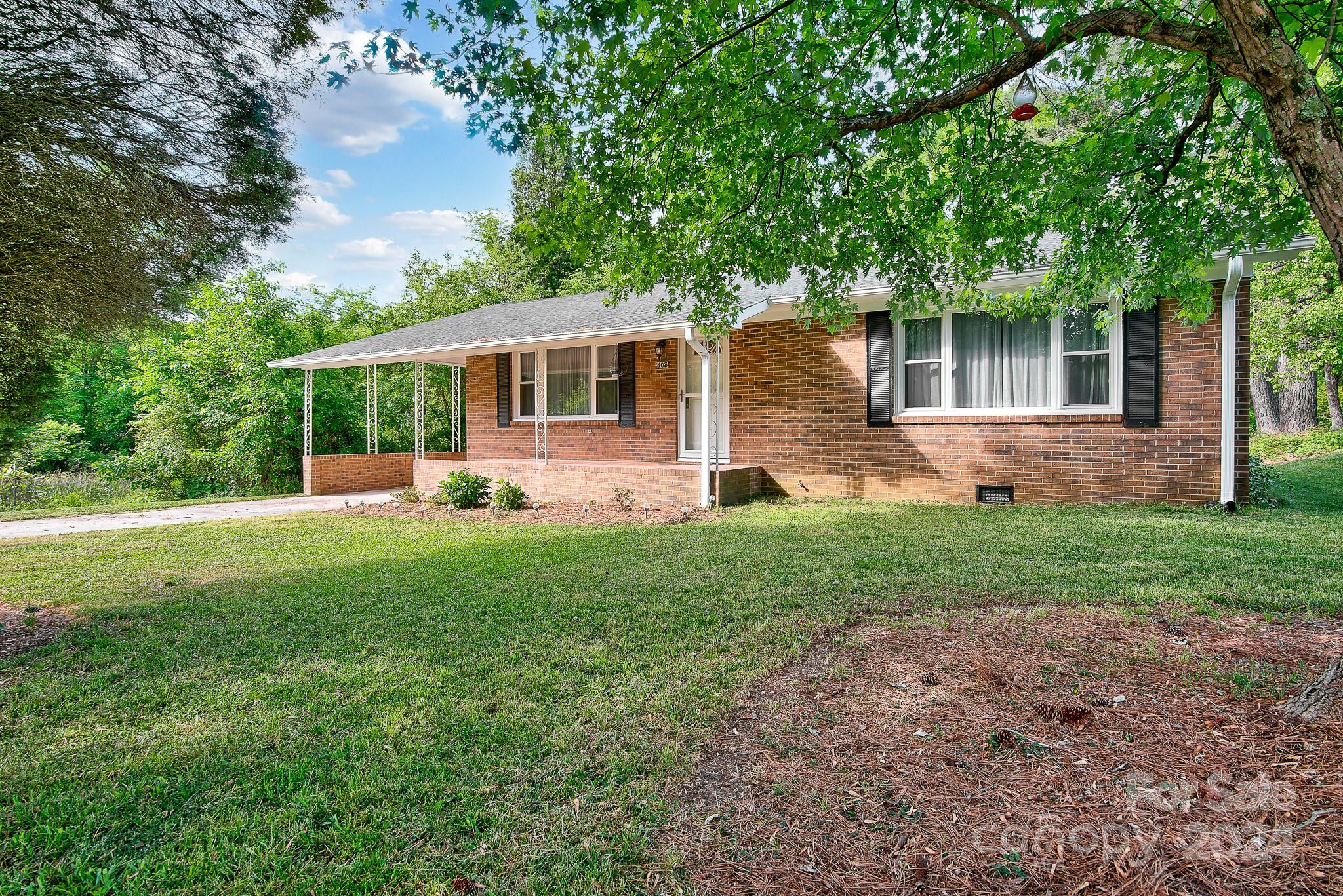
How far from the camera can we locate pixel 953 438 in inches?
369

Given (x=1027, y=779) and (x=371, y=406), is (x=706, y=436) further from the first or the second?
(x=371, y=406)

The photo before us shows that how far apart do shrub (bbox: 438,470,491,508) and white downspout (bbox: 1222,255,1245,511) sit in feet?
32.1

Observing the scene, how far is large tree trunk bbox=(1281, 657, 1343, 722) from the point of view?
2.48 meters

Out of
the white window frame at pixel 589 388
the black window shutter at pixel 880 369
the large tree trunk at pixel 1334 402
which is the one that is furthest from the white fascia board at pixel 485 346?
the large tree trunk at pixel 1334 402

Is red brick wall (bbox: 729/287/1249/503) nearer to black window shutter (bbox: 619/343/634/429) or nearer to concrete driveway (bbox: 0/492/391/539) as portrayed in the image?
black window shutter (bbox: 619/343/634/429)

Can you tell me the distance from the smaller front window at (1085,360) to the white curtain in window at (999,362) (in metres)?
0.25

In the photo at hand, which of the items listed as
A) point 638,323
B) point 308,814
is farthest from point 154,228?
point 638,323

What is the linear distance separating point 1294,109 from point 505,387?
41.5ft

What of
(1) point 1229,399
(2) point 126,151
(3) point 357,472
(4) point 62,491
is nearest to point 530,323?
(3) point 357,472

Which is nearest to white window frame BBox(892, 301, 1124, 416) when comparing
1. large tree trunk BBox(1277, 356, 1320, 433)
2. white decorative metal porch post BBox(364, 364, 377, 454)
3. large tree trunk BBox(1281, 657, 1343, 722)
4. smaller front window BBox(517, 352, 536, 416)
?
large tree trunk BBox(1281, 657, 1343, 722)

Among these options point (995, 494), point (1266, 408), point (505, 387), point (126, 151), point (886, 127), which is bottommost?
point (995, 494)

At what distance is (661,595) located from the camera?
16.0ft

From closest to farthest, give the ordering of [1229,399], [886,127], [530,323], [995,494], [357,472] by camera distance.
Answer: [886,127] → [1229,399] → [995,494] → [530,323] → [357,472]

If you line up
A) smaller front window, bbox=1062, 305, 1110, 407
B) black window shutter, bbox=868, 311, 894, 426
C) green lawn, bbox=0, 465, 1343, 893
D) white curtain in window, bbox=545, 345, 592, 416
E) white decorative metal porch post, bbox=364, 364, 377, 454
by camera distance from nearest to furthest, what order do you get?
green lawn, bbox=0, 465, 1343, 893
smaller front window, bbox=1062, 305, 1110, 407
black window shutter, bbox=868, 311, 894, 426
white curtain in window, bbox=545, 345, 592, 416
white decorative metal porch post, bbox=364, 364, 377, 454
